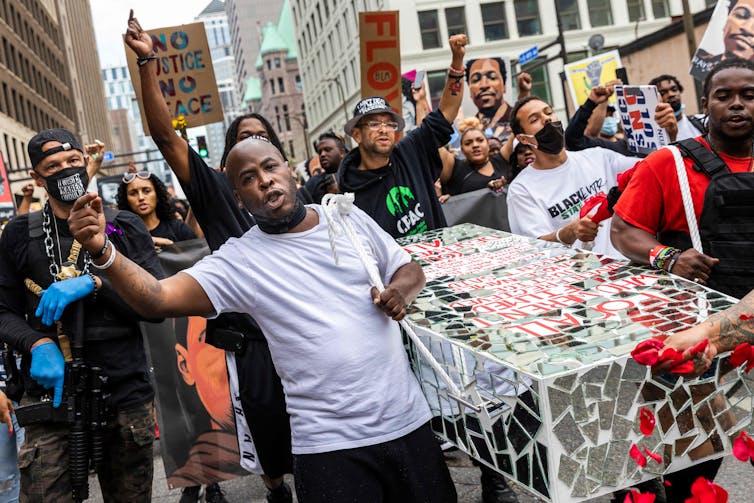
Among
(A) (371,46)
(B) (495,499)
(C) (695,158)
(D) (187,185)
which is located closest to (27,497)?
(D) (187,185)

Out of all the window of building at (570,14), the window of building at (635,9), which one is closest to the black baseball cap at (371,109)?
the window of building at (570,14)

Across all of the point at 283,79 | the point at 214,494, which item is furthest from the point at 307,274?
the point at 283,79

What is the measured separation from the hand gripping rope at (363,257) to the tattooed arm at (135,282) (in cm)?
51

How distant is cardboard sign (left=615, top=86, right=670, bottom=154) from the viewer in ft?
21.3

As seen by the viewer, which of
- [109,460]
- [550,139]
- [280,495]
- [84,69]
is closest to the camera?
[109,460]

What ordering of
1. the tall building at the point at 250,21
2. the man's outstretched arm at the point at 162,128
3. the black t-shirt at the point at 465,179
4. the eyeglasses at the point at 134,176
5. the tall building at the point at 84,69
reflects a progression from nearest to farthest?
the man's outstretched arm at the point at 162,128 → the eyeglasses at the point at 134,176 → the black t-shirt at the point at 465,179 → the tall building at the point at 84,69 → the tall building at the point at 250,21

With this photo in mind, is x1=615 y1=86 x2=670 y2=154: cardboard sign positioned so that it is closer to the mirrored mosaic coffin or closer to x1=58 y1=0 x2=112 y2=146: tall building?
the mirrored mosaic coffin

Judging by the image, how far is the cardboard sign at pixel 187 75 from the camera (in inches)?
291

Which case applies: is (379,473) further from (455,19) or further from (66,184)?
(455,19)

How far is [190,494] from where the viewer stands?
17.8 ft

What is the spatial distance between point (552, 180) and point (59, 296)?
2.80 metres

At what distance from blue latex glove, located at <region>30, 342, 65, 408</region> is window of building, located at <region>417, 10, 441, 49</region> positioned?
41.0 m

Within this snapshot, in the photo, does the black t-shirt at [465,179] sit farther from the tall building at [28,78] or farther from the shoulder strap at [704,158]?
the tall building at [28,78]

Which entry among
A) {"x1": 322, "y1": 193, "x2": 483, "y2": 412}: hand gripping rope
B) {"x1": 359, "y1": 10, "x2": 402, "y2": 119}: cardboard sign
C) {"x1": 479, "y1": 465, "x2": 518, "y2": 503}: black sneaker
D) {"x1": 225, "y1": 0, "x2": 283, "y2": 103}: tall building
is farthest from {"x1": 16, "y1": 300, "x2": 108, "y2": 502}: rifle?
{"x1": 225, "y1": 0, "x2": 283, "y2": 103}: tall building
